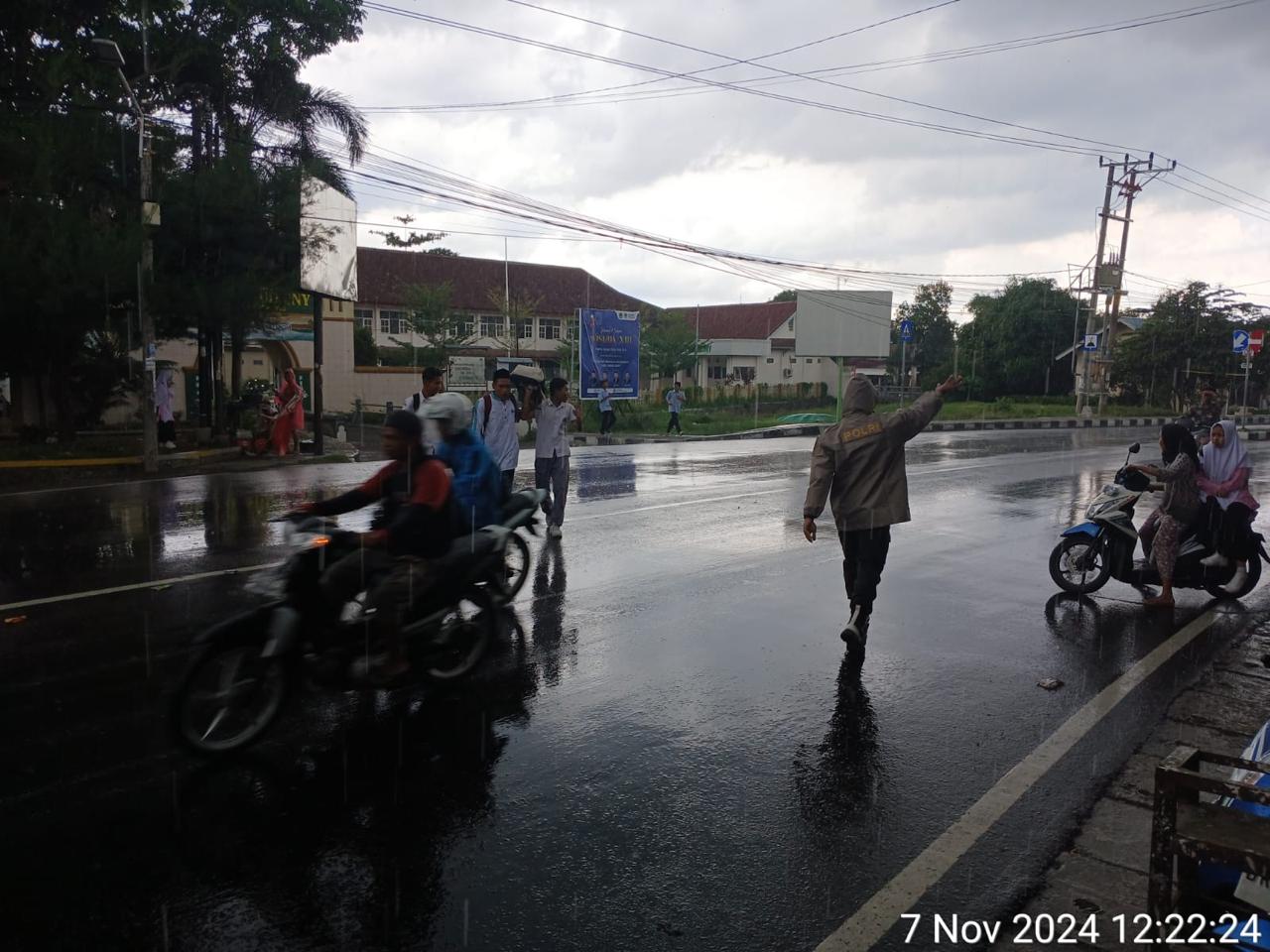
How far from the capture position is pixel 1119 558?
8.02 m

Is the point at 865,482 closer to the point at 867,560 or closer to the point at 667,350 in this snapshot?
the point at 867,560

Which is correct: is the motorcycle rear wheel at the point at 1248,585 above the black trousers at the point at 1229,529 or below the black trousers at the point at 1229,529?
below

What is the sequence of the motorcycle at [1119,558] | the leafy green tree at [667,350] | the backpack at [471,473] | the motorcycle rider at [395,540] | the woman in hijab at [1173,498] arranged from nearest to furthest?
1. the motorcycle rider at [395,540]
2. the backpack at [471,473]
3. the woman in hijab at [1173,498]
4. the motorcycle at [1119,558]
5. the leafy green tree at [667,350]

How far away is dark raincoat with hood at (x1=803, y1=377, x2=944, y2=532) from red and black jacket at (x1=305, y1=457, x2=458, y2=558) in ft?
8.01

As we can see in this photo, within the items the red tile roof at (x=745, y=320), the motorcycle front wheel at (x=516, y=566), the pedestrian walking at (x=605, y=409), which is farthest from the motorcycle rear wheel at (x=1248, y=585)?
the red tile roof at (x=745, y=320)

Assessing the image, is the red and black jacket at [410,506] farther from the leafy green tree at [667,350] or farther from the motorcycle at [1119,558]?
the leafy green tree at [667,350]

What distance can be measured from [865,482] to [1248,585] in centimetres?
407

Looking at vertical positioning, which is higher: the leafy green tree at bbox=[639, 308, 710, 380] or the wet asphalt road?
the leafy green tree at bbox=[639, 308, 710, 380]

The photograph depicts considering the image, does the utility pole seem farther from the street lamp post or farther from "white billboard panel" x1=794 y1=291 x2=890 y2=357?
the street lamp post

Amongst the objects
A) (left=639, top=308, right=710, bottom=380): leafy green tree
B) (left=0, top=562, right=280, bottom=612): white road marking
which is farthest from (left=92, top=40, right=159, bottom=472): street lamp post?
(left=639, top=308, right=710, bottom=380): leafy green tree

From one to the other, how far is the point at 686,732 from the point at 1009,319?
195 feet

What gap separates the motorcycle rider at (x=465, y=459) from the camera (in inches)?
241

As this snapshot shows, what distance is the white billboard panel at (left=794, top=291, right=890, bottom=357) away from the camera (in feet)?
149

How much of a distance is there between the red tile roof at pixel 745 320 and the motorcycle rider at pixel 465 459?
66263 mm
